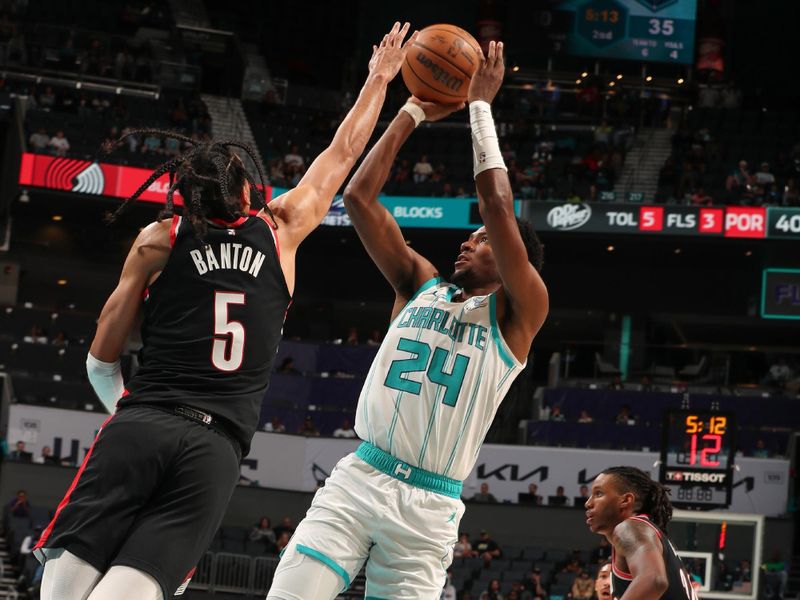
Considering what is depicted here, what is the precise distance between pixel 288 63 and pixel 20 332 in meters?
13.1

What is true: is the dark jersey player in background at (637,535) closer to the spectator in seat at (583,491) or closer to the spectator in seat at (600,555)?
the spectator in seat at (600,555)

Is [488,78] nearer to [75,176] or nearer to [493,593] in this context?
[493,593]

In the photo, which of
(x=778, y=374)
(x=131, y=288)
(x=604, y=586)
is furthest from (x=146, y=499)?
(x=778, y=374)

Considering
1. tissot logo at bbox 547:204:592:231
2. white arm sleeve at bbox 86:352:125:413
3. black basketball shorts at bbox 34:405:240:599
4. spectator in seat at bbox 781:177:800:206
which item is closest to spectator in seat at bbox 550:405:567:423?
tissot logo at bbox 547:204:592:231

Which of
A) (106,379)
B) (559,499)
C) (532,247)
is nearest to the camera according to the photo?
(106,379)

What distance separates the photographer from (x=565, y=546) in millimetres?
20953

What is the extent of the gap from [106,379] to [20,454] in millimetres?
18914

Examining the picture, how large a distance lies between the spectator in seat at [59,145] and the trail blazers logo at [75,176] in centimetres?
24

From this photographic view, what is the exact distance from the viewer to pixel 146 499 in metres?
3.23

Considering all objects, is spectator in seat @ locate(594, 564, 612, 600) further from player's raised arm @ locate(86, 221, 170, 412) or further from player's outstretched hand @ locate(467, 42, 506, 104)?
player's raised arm @ locate(86, 221, 170, 412)

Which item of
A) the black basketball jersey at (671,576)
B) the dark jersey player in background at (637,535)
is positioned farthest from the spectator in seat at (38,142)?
the black basketball jersey at (671,576)

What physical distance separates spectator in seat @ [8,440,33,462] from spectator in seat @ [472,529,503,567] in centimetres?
829

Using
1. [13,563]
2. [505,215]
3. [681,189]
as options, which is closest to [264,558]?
[13,563]

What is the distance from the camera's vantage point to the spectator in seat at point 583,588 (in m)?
17.3
